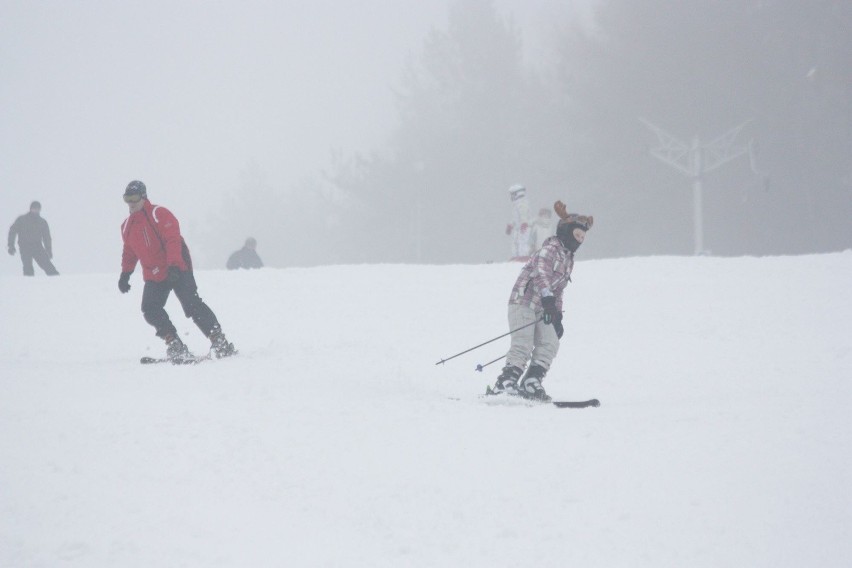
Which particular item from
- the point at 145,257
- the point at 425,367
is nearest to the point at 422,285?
the point at 425,367

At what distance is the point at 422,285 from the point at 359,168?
32.3 metres

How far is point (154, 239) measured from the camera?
925cm

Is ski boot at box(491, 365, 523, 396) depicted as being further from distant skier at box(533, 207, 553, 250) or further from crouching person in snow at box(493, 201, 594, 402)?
distant skier at box(533, 207, 553, 250)

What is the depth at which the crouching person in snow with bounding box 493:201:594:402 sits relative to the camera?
785 cm

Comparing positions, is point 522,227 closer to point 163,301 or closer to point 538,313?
point 163,301

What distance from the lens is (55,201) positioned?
589 ft

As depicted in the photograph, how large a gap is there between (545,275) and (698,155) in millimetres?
23729

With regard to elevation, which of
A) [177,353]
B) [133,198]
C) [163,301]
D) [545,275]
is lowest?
[177,353]

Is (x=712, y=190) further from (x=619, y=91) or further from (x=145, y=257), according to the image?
(x=145, y=257)

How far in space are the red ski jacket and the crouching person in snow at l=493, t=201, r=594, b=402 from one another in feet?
11.7

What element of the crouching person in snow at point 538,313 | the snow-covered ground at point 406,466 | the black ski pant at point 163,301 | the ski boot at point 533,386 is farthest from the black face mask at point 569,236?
the black ski pant at point 163,301

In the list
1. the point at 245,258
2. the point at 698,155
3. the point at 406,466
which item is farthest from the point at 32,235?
the point at 698,155

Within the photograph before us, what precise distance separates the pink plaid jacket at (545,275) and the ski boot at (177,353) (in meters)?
3.32

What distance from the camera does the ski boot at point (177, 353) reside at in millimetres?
9008
